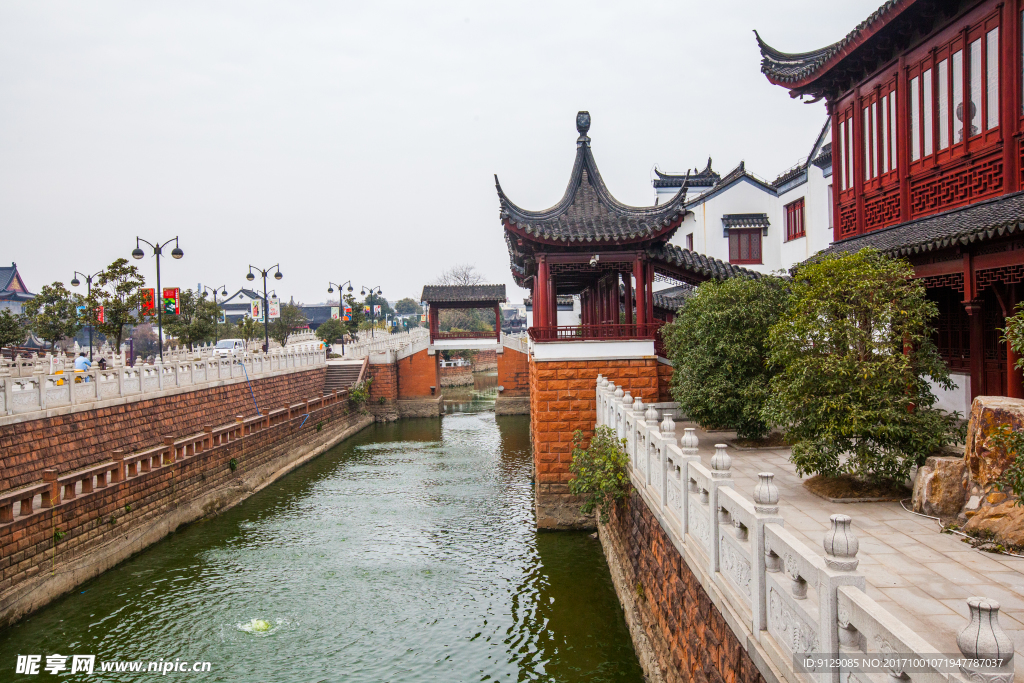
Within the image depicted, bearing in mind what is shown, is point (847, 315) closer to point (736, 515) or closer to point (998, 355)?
point (998, 355)

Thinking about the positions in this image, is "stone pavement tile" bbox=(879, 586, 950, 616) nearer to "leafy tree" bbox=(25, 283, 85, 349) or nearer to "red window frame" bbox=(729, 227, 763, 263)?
"red window frame" bbox=(729, 227, 763, 263)

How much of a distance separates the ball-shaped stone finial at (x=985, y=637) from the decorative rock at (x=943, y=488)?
186 inches

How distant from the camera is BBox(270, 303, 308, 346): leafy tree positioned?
177 feet

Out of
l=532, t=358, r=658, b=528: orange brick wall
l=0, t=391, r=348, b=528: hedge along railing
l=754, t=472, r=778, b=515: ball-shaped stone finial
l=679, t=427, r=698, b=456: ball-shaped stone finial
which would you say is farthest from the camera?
l=532, t=358, r=658, b=528: orange brick wall

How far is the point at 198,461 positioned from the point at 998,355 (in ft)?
53.6

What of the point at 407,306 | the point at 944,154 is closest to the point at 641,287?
the point at 944,154

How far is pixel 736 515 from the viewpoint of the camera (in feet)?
16.7

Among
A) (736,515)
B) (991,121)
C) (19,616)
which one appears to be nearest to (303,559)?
(19,616)

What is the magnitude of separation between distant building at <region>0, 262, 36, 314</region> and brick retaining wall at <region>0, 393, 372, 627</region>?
38471 mm

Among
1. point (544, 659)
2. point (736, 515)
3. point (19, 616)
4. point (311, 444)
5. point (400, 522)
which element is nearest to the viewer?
point (736, 515)

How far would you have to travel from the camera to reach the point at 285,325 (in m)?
55.4

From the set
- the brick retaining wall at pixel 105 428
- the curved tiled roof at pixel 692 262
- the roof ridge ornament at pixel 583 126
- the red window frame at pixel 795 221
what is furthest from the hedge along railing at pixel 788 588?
the red window frame at pixel 795 221

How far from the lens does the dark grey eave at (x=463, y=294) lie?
35.6 meters

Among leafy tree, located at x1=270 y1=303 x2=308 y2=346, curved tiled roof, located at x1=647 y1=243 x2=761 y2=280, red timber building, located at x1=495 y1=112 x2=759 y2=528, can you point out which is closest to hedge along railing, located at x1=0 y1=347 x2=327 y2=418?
red timber building, located at x1=495 y1=112 x2=759 y2=528
